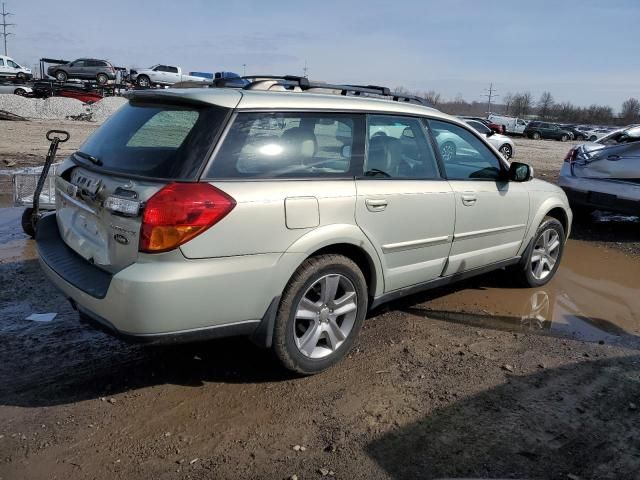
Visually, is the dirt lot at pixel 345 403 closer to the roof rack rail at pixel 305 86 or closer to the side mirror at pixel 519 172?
the side mirror at pixel 519 172

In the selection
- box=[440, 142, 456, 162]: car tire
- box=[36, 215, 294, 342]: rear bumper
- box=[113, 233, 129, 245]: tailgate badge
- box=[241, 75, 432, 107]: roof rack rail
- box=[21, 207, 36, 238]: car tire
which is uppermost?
box=[241, 75, 432, 107]: roof rack rail

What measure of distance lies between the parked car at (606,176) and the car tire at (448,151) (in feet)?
13.7

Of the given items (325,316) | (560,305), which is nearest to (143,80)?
(560,305)

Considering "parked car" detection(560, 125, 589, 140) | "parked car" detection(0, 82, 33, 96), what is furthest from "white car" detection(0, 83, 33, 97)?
"parked car" detection(560, 125, 589, 140)

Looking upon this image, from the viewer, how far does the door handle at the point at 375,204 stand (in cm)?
362

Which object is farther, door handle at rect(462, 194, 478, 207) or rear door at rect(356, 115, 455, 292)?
door handle at rect(462, 194, 478, 207)

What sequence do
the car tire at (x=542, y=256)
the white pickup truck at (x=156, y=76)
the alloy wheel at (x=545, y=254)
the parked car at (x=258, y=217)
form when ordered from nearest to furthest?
1. the parked car at (x=258, y=217)
2. the car tire at (x=542, y=256)
3. the alloy wheel at (x=545, y=254)
4. the white pickup truck at (x=156, y=76)

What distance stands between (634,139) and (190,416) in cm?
795

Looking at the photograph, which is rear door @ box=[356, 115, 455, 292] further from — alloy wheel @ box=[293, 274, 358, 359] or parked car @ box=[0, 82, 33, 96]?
parked car @ box=[0, 82, 33, 96]

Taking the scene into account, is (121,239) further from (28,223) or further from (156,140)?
(28,223)

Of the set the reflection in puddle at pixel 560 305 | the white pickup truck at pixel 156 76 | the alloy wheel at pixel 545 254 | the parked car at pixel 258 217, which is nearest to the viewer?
the parked car at pixel 258 217

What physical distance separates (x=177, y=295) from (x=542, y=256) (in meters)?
3.99

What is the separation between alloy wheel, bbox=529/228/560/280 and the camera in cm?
549

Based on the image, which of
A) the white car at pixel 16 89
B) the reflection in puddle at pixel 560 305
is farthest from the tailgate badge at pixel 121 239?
the white car at pixel 16 89
